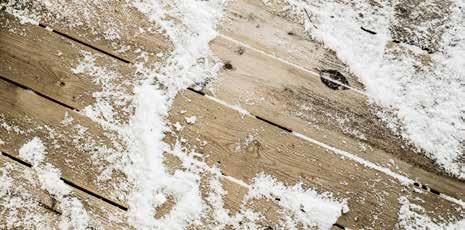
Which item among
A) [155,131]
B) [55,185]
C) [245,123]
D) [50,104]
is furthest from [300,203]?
[50,104]

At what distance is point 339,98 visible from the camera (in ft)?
4.69

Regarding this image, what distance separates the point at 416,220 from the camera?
4.37ft

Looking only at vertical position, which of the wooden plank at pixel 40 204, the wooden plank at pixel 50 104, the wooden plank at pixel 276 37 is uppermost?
the wooden plank at pixel 276 37

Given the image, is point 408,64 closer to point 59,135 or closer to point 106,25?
point 106,25

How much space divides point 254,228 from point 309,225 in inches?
6.9

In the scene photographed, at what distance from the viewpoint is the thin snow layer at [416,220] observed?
1318 mm

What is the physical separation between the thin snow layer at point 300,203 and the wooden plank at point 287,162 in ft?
0.07

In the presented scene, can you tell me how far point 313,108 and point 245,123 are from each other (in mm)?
238

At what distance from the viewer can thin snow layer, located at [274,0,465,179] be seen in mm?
1396

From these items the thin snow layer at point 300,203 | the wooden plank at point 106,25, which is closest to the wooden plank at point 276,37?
the wooden plank at point 106,25

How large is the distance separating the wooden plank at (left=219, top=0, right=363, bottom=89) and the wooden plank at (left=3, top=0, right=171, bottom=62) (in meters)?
0.26

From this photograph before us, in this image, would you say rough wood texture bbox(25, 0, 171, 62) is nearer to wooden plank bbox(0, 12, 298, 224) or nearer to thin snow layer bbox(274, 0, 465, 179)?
wooden plank bbox(0, 12, 298, 224)

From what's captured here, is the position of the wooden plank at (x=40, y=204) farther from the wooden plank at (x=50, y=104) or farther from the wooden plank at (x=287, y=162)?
the wooden plank at (x=287, y=162)

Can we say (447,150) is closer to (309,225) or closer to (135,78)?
(309,225)
